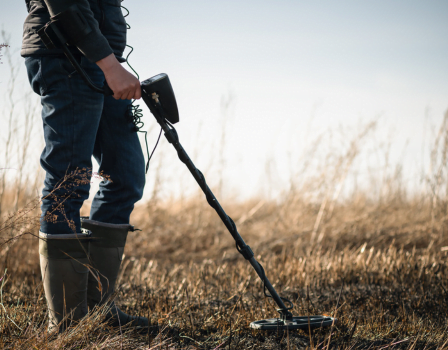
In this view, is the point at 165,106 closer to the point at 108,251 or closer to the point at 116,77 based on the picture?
the point at 116,77

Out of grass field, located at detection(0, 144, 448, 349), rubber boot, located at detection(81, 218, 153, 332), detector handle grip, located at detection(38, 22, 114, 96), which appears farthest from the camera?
rubber boot, located at detection(81, 218, 153, 332)

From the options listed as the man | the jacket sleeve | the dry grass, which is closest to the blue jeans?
the man

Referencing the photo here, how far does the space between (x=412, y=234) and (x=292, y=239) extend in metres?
1.49

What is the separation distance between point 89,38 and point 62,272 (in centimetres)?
89

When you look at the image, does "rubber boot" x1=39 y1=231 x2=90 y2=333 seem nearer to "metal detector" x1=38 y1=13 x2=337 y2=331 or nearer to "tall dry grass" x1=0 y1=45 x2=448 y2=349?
"tall dry grass" x1=0 y1=45 x2=448 y2=349

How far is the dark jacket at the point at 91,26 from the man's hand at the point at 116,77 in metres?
0.03

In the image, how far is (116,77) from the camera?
1476 millimetres

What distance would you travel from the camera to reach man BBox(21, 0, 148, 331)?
1.49 metres

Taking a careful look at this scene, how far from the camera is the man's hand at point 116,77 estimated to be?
147 centimetres

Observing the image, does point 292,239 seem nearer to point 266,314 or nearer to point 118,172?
point 266,314

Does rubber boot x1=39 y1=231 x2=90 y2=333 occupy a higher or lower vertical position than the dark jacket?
lower

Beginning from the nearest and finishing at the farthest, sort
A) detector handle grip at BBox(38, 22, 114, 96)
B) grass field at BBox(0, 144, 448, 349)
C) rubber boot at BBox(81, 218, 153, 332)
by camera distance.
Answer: detector handle grip at BBox(38, 22, 114, 96)
grass field at BBox(0, 144, 448, 349)
rubber boot at BBox(81, 218, 153, 332)

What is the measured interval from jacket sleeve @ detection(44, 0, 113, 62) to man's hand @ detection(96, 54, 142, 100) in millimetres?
25

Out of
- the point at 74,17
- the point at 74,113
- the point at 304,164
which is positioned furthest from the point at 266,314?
the point at 304,164
